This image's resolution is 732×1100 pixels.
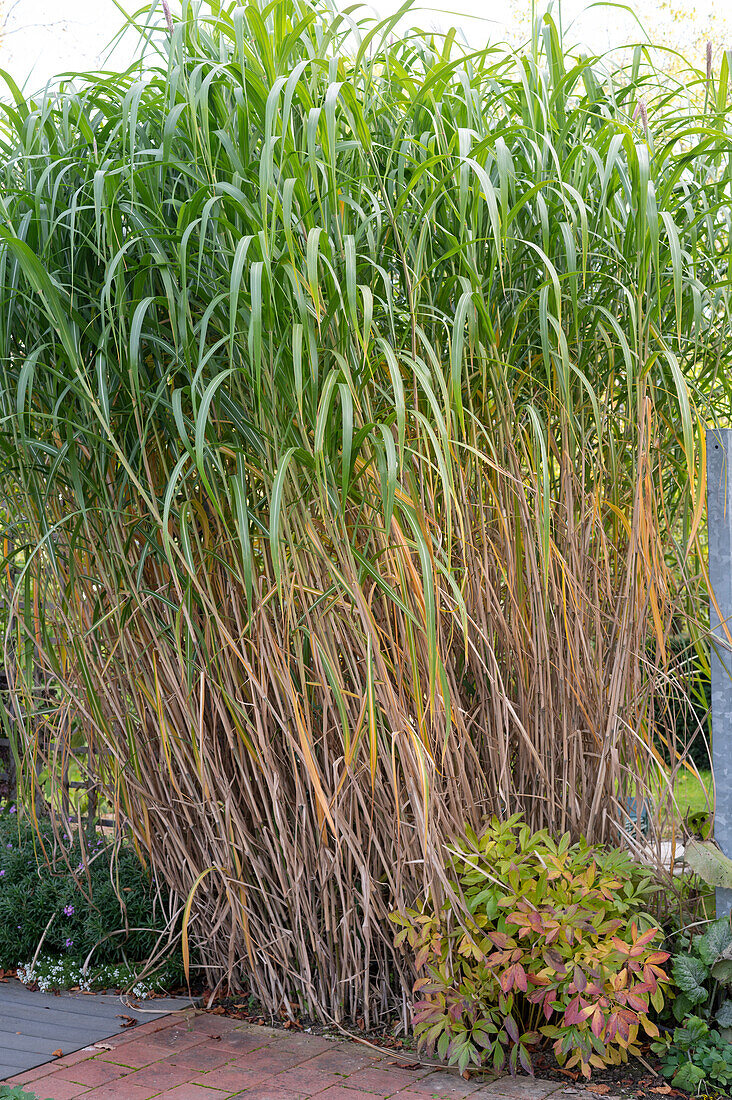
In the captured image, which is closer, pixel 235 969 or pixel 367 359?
pixel 367 359

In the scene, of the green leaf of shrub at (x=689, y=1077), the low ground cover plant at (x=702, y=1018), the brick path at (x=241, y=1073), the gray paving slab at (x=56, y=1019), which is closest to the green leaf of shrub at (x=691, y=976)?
the low ground cover plant at (x=702, y=1018)

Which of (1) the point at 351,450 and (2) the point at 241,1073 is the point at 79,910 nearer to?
(2) the point at 241,1073

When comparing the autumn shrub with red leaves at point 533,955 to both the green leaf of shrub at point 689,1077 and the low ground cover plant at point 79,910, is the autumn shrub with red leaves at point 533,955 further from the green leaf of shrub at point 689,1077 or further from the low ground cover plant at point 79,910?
the low ground cover plant at point 79,910

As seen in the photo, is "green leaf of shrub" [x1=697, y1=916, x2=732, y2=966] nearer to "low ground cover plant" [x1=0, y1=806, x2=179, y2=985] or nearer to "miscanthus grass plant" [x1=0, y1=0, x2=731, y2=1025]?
"miscanthus grass plant" [x1=0, y1=0, x2=731, y2=1025]

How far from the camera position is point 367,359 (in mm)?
1708

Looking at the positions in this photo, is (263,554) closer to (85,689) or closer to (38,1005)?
(85,689)

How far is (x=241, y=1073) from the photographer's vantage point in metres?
1.94

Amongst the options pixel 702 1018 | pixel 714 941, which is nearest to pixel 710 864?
pixel 714 941

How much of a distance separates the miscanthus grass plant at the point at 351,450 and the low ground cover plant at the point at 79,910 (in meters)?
0.24

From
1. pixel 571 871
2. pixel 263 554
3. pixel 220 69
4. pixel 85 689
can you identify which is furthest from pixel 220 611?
pixel 220 69

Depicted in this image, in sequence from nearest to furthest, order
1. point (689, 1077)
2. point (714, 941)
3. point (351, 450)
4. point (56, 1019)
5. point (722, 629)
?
point (351, 450), point (689, 1077), point (714, 941), point (722, 629), point (56, 1019)

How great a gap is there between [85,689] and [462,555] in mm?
898

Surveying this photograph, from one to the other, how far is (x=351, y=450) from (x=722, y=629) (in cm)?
97

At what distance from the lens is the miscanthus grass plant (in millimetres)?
1733
